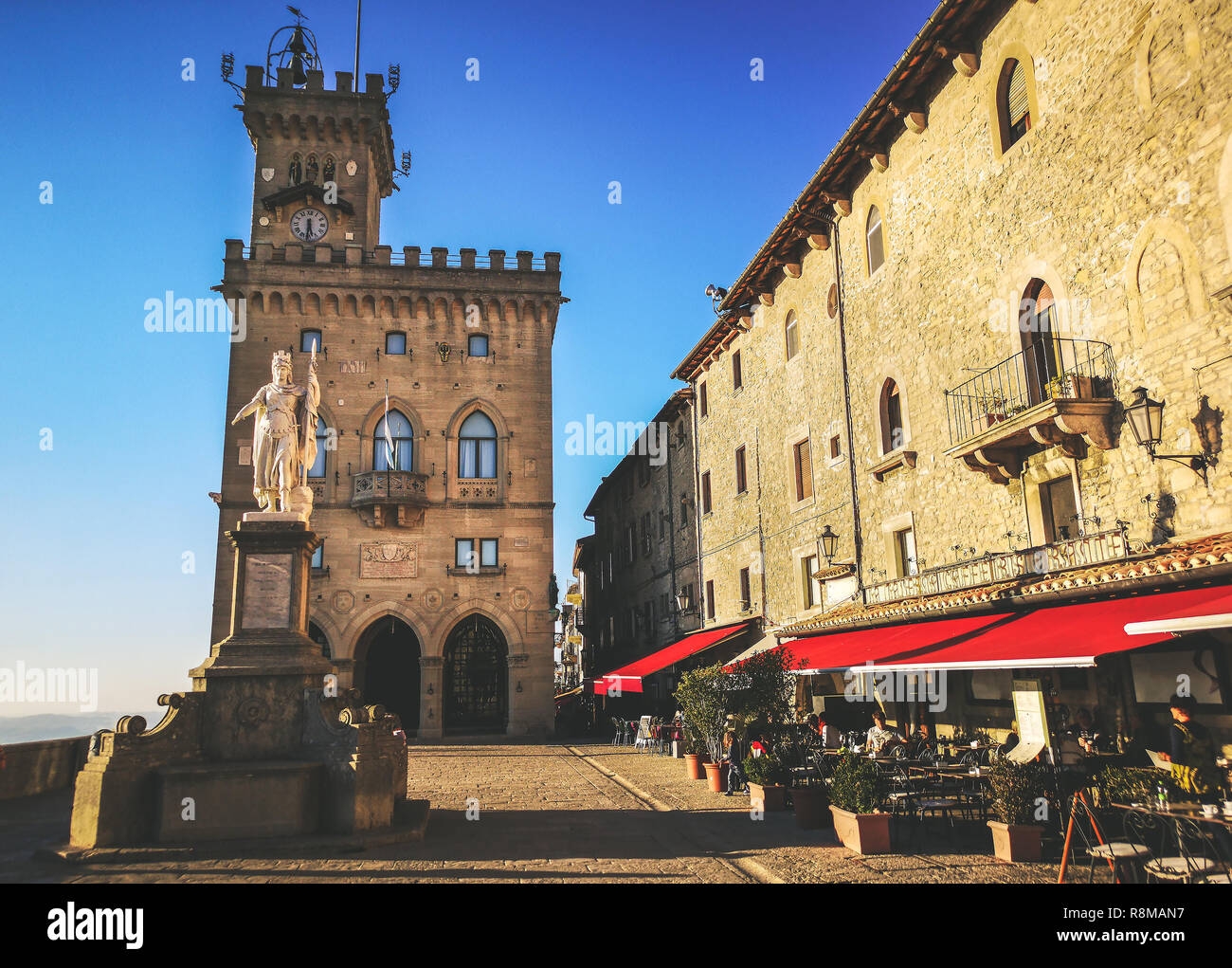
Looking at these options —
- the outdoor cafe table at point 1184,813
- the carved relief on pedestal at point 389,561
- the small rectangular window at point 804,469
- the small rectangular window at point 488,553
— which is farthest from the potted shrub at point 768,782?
the carved relief on pedestal at point 389,561

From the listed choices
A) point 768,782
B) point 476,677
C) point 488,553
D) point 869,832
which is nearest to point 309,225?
point 488,553

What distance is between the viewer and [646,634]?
35094 millimetres

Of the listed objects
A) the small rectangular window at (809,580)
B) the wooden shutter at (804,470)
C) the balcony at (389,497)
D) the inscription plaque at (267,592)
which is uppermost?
the balcony at (389,497)

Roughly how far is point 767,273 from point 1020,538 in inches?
466

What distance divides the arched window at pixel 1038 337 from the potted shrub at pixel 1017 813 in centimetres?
609

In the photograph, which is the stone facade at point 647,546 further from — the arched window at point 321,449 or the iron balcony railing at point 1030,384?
the iron balcony railing at point 1030,384

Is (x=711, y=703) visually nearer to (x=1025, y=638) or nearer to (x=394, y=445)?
→ (x=1025, y=638)

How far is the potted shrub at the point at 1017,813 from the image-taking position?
812cm

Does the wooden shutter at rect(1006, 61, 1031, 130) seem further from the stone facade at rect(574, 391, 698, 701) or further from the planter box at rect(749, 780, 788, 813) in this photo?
the stone facade at rect(574, 391, 698, 701)

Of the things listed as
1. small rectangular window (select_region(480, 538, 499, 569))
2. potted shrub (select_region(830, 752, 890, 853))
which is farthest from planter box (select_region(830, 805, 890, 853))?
small rectangular window (select_region(480, 538, 499, 569))

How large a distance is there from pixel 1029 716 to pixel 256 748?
1077 centimetres

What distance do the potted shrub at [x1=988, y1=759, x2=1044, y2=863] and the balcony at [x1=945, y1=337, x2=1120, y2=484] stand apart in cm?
483
